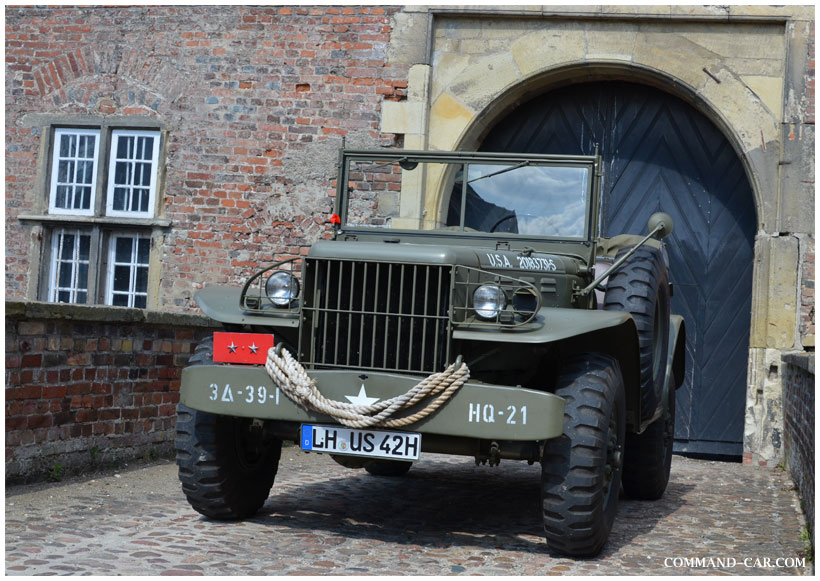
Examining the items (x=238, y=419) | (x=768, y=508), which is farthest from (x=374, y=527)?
(x=768, y=508)

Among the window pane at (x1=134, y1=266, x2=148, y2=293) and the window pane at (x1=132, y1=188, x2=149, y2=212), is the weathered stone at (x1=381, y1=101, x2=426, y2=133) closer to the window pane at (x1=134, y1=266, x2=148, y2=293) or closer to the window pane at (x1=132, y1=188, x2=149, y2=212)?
the window pane at (x1=132, y1=188, x2=149, y2=212)

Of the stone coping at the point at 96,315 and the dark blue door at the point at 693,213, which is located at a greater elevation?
the dark blue door at the point at 693,213

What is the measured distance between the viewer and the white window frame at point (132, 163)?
10594mm

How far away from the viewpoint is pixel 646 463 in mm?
6613

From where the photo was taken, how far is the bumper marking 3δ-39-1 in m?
4.30

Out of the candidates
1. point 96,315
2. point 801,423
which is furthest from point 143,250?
point 801,423

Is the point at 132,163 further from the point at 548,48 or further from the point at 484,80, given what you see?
the point at 548,48

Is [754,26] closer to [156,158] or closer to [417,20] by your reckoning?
[417,20]

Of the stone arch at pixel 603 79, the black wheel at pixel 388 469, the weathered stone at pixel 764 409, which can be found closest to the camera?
the black wheel at pixel 388 469

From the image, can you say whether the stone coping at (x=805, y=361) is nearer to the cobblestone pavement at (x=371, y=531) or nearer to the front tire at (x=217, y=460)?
the cobblestone pavement at (x=371, y=531)

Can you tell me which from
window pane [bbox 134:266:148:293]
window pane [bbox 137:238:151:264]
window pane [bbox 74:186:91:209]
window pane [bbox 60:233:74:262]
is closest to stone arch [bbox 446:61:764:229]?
window pane [bbox 137:238:151:264]

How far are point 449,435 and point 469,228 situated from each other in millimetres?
1769

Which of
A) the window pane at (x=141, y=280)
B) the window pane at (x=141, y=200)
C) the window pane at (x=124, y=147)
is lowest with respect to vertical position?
the window pane at (x=141, y=280)

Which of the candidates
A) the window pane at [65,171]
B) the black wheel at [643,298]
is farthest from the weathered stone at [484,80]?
the black wheel at [643,298]
